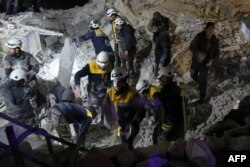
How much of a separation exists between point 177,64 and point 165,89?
13.8 ft

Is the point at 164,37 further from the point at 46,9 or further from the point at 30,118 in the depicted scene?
the point at 46,9

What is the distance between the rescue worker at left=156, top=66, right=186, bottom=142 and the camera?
20.9ft

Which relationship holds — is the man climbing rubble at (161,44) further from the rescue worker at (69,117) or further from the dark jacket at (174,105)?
the dark jacket at (174,105)

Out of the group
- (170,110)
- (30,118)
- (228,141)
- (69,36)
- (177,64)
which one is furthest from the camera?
(69,36)

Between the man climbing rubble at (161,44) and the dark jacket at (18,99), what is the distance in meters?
3.19

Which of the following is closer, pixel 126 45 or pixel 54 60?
pixel 126 45

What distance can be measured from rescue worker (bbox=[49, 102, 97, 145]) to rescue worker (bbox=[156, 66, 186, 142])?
127 cm

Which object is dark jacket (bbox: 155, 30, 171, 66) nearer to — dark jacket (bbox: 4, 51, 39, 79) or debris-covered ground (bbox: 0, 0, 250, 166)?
debris-covered ground (bbox: 0, 0, 250, 166)

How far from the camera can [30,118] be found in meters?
7.64

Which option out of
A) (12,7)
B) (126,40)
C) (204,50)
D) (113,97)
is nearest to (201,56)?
(204,50)

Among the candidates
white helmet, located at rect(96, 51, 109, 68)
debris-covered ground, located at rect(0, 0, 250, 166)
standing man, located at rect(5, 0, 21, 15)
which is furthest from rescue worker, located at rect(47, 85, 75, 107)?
standing man, located at rect(5, 0, 21, 15)

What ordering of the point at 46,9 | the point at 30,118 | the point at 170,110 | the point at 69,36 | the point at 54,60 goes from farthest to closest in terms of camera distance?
the point at 46,9, the point at 69,36, the point at 54,60, the point at 30,118, the point at 170,110

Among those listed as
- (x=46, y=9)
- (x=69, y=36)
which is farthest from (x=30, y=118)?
(x=46, y=9)

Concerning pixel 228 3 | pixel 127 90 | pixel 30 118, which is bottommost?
pixel 30 118
